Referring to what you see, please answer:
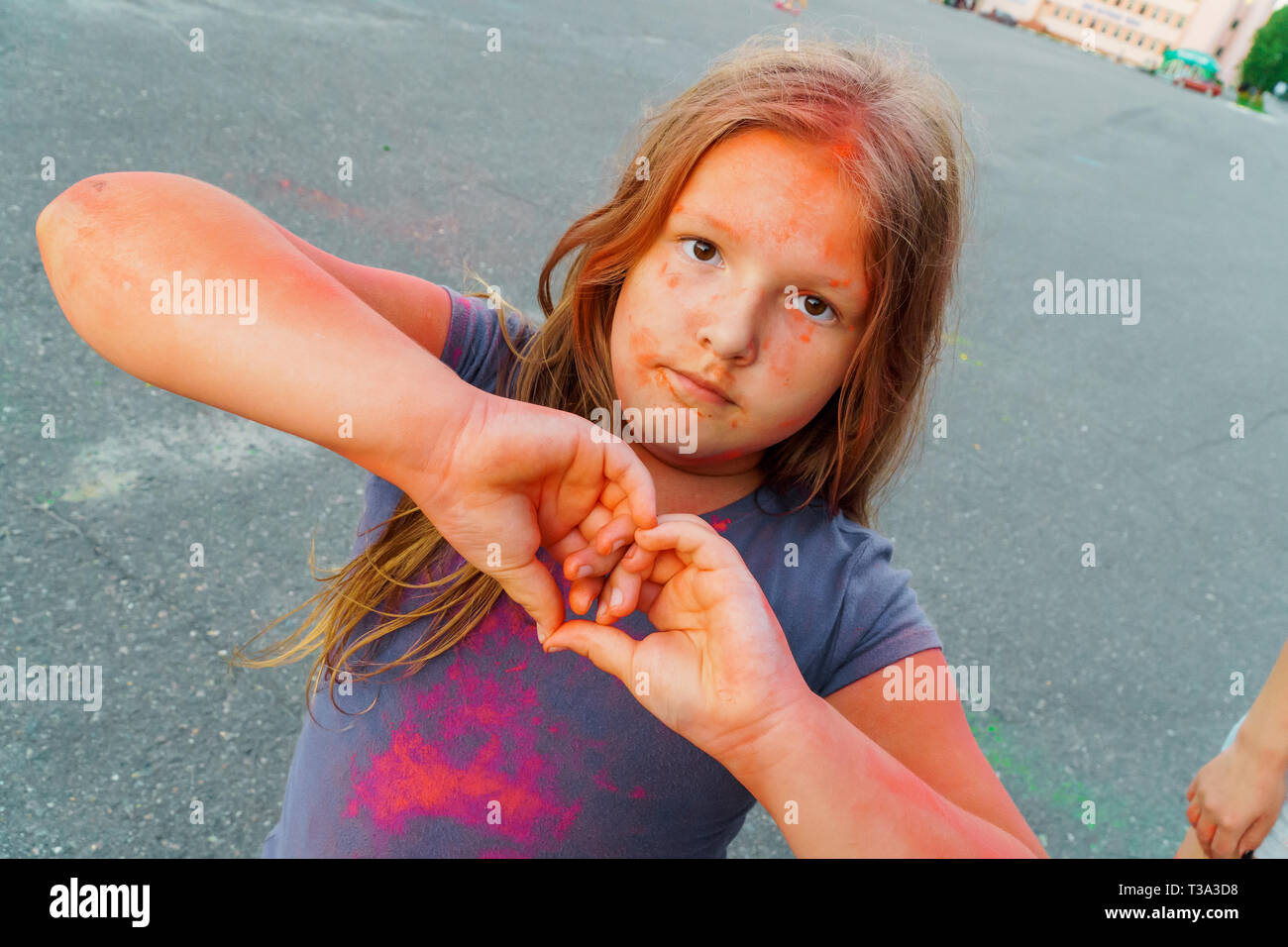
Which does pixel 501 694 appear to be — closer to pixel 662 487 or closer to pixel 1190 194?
pixel 662 487

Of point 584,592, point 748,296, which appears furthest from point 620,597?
point 748,296

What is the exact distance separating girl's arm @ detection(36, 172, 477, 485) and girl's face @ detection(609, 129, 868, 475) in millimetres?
300

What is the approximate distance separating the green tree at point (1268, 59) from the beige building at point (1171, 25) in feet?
19.6

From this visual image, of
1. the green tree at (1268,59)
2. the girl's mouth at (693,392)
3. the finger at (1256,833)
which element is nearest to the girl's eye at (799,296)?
the girl's mouth at (693,392)

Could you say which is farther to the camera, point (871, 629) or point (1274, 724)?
point (1274, 724)

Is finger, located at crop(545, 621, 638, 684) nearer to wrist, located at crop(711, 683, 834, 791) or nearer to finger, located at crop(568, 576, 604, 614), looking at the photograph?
finger, located at crop(568, 576, 604, 614)

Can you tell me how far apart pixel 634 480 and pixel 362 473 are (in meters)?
Result: 1.85

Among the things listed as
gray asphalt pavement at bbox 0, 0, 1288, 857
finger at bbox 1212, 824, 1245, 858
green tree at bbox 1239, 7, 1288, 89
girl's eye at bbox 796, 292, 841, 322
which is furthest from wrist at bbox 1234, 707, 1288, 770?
green tree at bbox 1239, 7, 1288, 89

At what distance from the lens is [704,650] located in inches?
36.1

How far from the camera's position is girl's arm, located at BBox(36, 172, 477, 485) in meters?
0.84

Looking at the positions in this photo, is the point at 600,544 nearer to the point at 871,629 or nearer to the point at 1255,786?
the point at 871,629

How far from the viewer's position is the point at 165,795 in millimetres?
1728

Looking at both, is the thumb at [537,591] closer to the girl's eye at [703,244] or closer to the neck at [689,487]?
the neck at [689,487]
